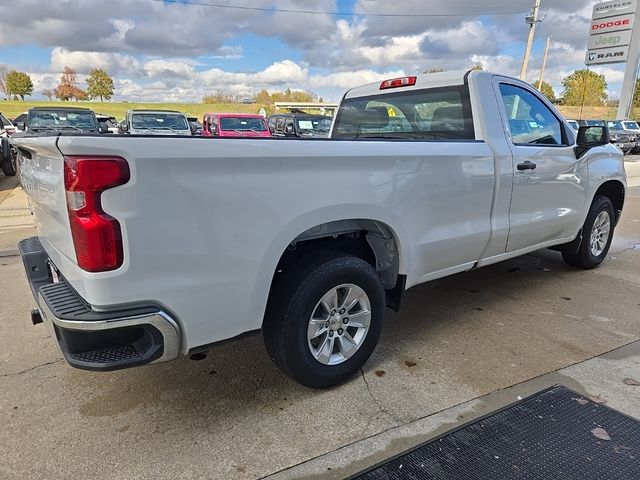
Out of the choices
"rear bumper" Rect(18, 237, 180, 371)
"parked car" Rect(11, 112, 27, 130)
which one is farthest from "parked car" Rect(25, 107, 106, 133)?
"rear bumper" Rect(18, 237, 180, 371)

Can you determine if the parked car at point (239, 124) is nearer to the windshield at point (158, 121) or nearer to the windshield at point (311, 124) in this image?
the windshield at point (158, 121)

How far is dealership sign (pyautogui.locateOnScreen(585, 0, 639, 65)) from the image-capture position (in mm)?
26766

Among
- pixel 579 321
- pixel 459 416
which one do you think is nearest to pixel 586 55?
pixel 579 321

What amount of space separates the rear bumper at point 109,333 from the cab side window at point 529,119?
2992 mm

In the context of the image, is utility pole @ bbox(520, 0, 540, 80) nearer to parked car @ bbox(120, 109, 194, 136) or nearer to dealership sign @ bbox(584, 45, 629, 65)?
dealership sign @ bbox(584, 45, 629, 65)

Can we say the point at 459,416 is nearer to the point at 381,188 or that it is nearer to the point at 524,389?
the point at 524,389

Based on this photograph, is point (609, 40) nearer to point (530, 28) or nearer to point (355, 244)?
point (530, 28)

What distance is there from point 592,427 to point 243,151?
2.32 m

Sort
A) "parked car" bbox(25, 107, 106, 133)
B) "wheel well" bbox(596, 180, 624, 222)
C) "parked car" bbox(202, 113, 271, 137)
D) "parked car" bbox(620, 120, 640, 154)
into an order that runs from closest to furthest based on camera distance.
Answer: "wheel well" bbox(596, 180, 624, 222), "parked car" bbox(25, 107, 106, 133), "parked car" bbox(202, 113, 271, 137), "parked car" bbox(620, 120, 640, 154)

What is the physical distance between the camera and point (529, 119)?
4.09 m

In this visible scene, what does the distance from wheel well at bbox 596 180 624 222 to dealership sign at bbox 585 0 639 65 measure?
27369 mm

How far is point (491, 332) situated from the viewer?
380 cm

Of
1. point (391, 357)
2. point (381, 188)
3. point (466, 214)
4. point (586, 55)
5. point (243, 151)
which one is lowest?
point (391, 357)

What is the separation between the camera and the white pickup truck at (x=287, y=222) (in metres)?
2.02
